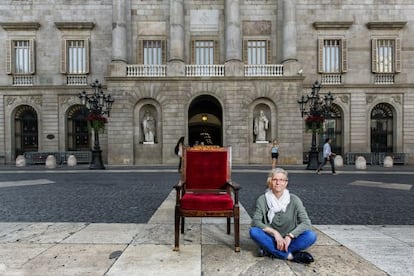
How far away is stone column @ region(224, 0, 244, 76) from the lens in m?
20.1

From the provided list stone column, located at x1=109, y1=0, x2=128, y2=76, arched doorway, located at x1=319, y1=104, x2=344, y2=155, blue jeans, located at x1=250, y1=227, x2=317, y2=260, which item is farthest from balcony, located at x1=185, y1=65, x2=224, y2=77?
blue jeans, located at x1=250, y1=227, x2=317, y2=260

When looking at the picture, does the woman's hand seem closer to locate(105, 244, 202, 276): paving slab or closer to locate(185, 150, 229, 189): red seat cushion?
locate(105, 244, 202, 276): paving slab

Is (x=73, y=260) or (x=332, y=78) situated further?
(x=332, y=78)

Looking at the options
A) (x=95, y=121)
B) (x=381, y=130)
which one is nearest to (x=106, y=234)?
(x=95, y=121)

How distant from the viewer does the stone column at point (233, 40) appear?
20141 millimetres

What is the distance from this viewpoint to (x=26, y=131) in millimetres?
23500

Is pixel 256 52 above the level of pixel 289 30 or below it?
below

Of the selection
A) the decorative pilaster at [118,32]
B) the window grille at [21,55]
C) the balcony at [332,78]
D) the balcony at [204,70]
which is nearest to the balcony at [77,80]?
the window grille at [21,55]

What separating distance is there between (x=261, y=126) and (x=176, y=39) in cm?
926

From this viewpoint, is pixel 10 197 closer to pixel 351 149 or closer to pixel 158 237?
pixel 158 237

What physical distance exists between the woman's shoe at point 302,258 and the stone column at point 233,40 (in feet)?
58.3

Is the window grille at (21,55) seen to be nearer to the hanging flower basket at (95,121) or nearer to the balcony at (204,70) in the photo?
the hanging flower basket at (95,121)

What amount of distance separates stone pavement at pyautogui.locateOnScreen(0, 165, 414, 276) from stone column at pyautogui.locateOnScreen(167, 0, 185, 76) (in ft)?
53.7

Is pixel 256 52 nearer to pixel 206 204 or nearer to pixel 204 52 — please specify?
pixel 204 52
